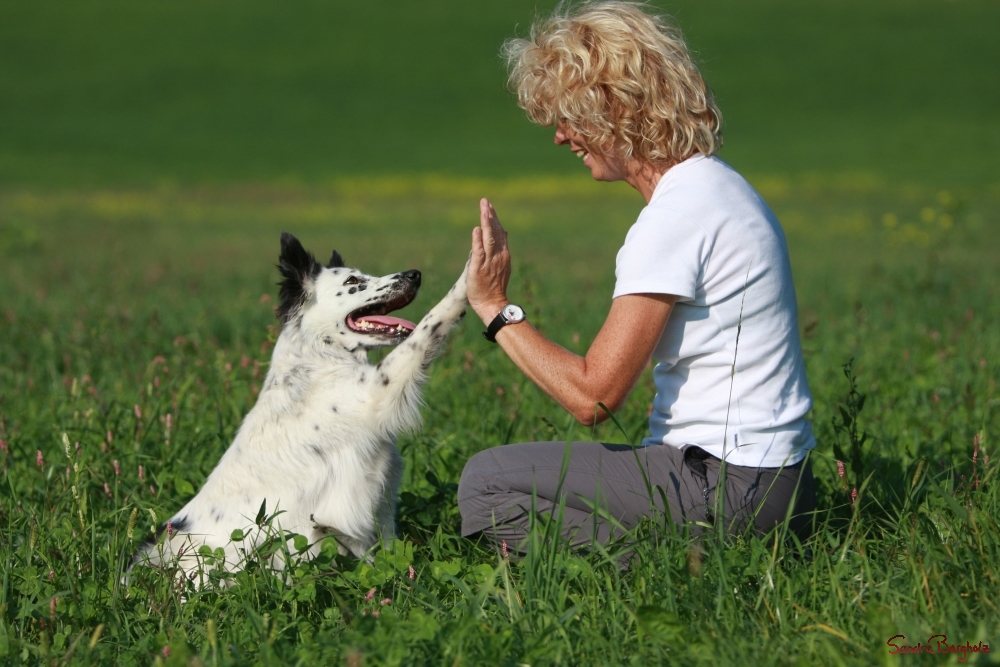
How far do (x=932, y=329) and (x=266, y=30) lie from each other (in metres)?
46.5

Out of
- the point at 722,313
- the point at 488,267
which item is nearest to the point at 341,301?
the point at 488,267

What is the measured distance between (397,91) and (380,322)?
40.8 meters

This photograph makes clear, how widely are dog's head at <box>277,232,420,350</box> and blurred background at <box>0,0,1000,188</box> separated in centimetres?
2380

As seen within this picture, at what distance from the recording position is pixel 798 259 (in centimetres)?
1333

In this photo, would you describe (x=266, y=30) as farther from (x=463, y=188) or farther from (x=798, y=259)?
(x=798, y=259)

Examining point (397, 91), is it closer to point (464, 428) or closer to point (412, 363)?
→ point (464, 428)

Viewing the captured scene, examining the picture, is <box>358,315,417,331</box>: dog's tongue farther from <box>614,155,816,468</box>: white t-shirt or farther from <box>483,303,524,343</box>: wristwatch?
<box>614,155,816,468</box>: white t-shirt

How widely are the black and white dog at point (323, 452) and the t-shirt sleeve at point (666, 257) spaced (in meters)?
0.81

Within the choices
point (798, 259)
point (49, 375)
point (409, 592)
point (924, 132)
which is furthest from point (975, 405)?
point (924, 132)

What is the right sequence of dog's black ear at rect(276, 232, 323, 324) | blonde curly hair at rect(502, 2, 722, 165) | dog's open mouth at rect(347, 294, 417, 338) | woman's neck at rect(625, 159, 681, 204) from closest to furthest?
blonde curly hair at rect(502, 2, 722, 165) < woman's neck at rect(625, 159, 681, 204) < dog's open mouth at rect(347, 294, 417, 338) < dog's black ear at rect(276, 232, 323, 324)

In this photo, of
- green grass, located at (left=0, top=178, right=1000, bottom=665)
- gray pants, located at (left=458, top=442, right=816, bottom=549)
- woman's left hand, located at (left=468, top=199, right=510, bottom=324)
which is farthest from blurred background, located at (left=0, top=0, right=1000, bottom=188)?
woman's left hand, located at (left=468, top=199, right=510, bottom=324)

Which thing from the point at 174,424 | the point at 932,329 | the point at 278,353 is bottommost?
the point at 932,329

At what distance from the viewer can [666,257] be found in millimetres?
2752

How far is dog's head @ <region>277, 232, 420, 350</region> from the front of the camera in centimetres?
371
